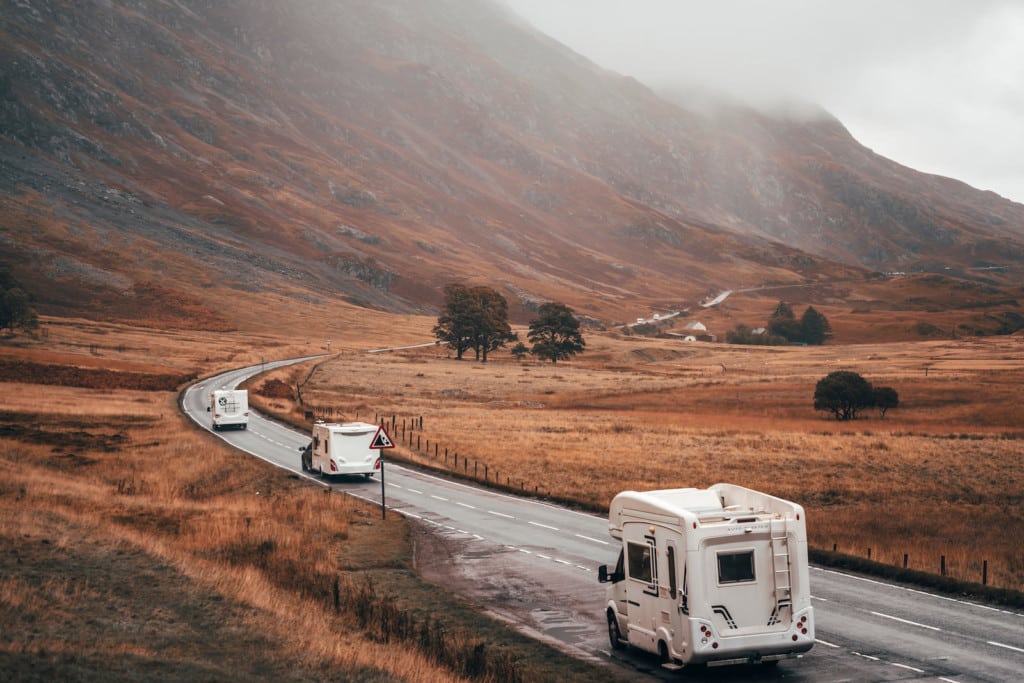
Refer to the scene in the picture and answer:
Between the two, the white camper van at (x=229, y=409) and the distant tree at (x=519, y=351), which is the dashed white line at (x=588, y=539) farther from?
the distant tree at (x=519, y=351)

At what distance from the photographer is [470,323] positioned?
132 m

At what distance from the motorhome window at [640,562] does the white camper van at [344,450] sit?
2412cm

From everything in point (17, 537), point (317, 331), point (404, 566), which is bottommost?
point (404, 566)

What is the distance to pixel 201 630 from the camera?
619 inches

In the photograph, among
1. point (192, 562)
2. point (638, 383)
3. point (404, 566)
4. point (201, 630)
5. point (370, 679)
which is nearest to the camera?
point (370, 679)

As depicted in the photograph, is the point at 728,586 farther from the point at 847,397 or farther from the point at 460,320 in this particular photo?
the point at 460,320

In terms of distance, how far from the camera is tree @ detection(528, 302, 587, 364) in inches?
5330

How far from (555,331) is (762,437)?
269 feet

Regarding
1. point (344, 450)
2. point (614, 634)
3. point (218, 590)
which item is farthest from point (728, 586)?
point (344, 450)

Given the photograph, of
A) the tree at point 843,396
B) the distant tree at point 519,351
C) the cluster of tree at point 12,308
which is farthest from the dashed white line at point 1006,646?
the distant tree at point 519,351

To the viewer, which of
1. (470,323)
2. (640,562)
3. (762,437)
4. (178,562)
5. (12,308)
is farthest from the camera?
(470,323)

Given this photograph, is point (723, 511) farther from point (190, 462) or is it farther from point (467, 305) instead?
point (467, 305)

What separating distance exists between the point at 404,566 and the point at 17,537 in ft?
30.2

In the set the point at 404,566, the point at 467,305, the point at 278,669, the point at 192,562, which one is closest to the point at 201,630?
the point at 278,669
